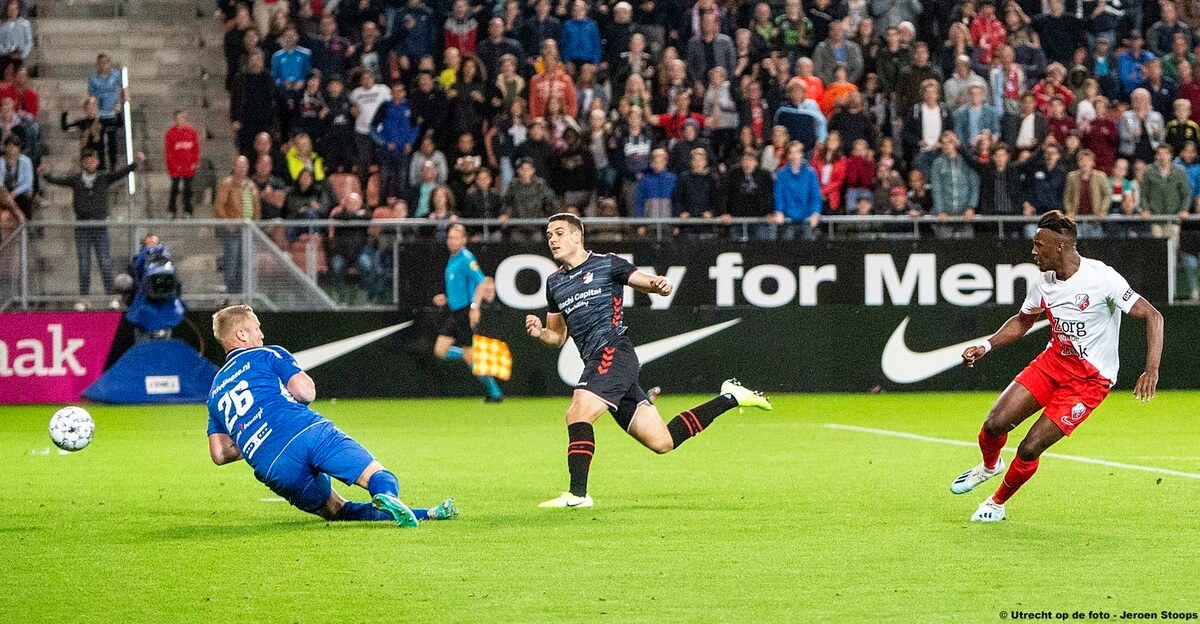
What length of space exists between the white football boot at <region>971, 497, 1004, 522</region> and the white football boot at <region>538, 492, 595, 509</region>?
2352 millimetres

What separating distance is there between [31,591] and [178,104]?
1928 cm

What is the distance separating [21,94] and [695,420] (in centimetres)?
1601

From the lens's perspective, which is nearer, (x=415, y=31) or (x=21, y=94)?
(x=21, y=94)

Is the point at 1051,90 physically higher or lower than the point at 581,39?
lower

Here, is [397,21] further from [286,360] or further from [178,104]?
[286,360]

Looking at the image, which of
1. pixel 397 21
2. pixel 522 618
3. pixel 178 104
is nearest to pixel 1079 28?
pixel 397 21

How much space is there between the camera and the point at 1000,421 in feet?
32.1

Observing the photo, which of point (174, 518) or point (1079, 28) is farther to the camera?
point (1079, 28)

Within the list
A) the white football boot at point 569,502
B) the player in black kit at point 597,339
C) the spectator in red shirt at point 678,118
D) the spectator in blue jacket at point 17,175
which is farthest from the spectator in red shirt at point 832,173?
the white football boot at point 569,502

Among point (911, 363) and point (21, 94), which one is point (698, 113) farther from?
point (21, 94)

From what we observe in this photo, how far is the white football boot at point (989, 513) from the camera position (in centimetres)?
951

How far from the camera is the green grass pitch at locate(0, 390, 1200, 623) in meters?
6.89

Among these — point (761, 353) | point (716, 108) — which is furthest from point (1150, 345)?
point (716, 108)

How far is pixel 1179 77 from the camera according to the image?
24.2 m
